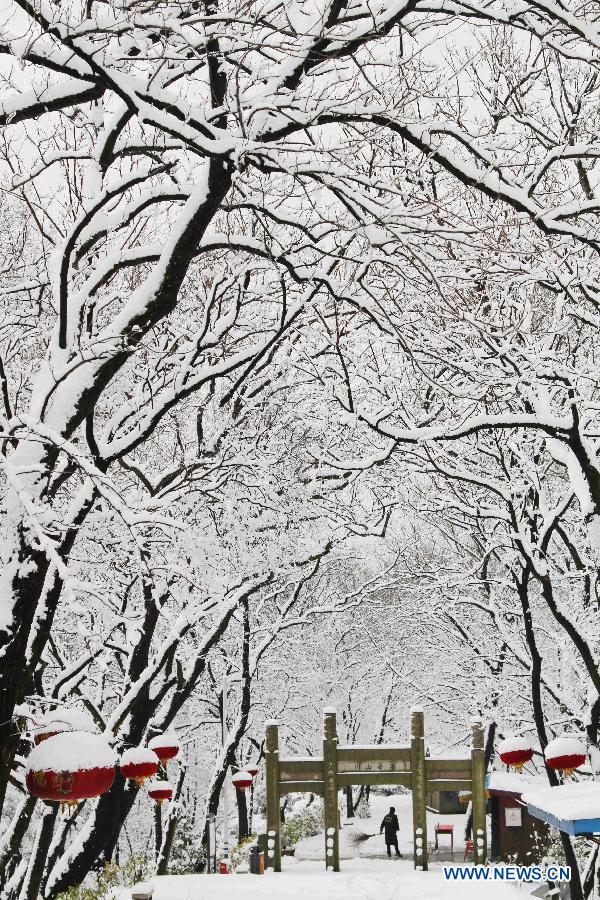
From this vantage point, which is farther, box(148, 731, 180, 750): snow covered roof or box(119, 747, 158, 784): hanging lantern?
box(148, 731, 180, 750): snow covered roof

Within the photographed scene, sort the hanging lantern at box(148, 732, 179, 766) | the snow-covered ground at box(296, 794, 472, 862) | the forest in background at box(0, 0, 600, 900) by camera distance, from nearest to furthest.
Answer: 1. the forest in background at box(0, 0, 600, 900)
2. the hanging lantern at box(148, 732, 179, 766)
3. the snow-covered ground at box(296, 794, 472, 862)

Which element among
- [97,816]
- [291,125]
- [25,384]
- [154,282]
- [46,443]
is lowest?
[97,816]

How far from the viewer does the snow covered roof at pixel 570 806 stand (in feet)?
28.1

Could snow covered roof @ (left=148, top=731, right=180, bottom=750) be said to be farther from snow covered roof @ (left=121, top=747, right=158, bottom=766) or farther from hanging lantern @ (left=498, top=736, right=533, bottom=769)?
hanging lantern @ (left=498, top=736, right=533, bottom=769)

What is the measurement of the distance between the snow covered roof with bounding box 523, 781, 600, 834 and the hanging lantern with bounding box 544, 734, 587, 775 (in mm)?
282

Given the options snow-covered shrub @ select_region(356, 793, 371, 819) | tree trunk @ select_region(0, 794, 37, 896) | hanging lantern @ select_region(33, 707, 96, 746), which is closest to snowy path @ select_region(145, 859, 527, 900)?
tree trunk @ select_region(0, 794, 37, 896)

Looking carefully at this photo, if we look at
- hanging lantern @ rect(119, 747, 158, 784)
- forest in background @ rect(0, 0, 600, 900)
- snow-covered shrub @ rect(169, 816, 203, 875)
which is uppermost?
forest in background @ rect(0, 0, 600, 900)

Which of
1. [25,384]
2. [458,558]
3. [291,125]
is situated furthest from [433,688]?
[291,125]

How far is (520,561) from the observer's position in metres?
12.6

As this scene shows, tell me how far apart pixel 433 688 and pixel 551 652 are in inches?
210

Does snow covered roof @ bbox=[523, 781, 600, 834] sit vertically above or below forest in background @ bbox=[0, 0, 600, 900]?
below

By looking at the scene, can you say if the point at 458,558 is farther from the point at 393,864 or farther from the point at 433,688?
the point at 393,864

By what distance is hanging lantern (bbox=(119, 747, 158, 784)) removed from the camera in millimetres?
8961

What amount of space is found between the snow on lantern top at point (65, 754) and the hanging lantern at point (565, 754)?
20.8 feet
